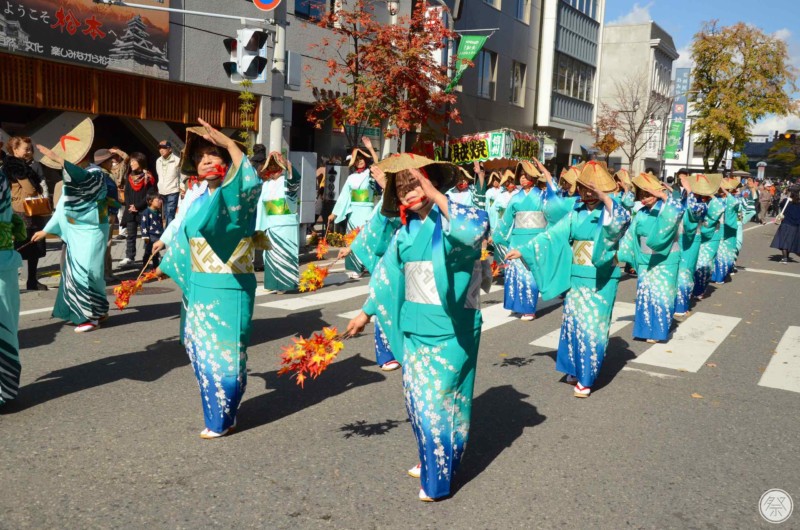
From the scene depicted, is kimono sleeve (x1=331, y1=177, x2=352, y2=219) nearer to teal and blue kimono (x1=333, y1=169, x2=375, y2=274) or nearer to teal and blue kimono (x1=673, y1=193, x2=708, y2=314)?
teal and blue kimono (x1=333, y1=169, x2=375, y2=274)

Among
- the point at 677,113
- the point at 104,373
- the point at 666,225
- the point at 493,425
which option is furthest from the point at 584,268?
the point at 677,113

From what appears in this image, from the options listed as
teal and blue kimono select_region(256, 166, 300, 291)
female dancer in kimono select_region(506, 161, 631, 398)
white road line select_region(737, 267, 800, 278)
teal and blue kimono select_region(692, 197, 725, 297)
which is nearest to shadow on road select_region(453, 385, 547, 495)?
female dancer in kimono select_region(506, 161, 631, 398)

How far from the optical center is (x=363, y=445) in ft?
14.8

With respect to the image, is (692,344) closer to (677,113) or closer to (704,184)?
(704,184)

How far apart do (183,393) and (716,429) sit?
381 cm

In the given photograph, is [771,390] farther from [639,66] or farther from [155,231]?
[639,66]

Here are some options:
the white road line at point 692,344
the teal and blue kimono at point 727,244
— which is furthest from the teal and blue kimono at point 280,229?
the teal and blue kimono at point 727,244

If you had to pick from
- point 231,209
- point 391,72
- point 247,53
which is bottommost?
point 231,209

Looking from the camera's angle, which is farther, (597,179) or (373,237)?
(597,179)

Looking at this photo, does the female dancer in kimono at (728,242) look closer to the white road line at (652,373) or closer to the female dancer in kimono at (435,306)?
the white road line at (652,373)

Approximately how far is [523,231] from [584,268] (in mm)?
3414

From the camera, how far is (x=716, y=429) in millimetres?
5152

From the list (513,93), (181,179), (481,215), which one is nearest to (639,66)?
(513,93)

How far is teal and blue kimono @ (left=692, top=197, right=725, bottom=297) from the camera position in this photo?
1108 centimetres
